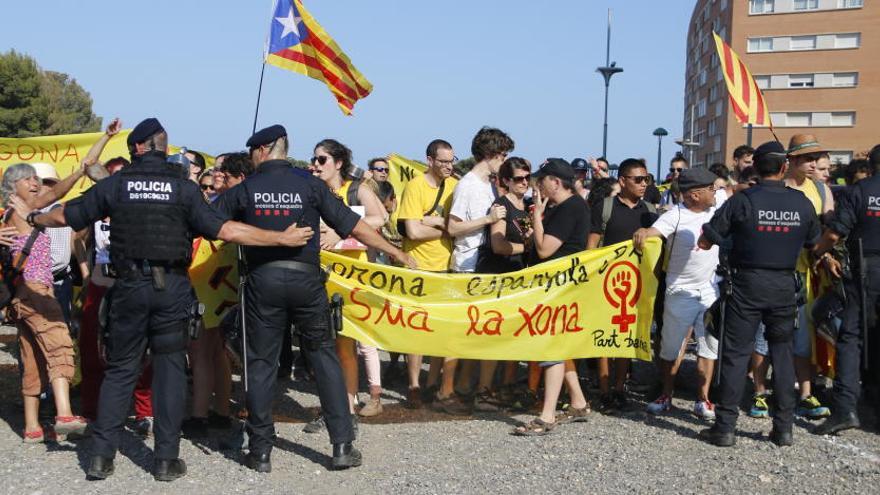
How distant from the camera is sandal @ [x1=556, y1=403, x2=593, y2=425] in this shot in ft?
22.3

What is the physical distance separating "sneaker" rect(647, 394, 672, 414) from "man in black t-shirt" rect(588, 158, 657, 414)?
226 mm

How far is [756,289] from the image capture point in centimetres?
618

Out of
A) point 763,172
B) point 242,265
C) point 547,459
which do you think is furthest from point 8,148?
point 763,172

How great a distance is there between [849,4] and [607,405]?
67.9 m

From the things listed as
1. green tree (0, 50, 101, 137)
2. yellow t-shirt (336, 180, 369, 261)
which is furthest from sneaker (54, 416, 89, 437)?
green tree (0, 50, 101, 137)

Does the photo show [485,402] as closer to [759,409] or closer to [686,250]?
[686,250]

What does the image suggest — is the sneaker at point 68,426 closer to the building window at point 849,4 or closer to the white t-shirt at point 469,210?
the white t-shirt at point 469,210

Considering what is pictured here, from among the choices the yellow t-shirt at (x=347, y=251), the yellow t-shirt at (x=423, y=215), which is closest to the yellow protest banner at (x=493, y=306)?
the yellow t-shirt at (x=347, y=251)

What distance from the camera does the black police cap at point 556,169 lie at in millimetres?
6707

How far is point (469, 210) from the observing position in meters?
7.05

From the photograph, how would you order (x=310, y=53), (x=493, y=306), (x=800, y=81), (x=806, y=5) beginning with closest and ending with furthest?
1. (x=493, y=306)
2. (x=310, y=53)
3. (x=806, y=5)
4. (x=800, y=81)

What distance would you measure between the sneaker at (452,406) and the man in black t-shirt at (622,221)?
3.66ft

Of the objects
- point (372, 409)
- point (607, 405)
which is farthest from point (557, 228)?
point (372, 409)

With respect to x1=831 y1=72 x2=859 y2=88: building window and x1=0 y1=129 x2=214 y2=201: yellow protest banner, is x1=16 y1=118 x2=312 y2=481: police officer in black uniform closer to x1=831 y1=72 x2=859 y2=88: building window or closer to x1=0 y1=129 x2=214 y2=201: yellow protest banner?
x1=0 y1=129 x2=214 y2=201: yellow protest banner
